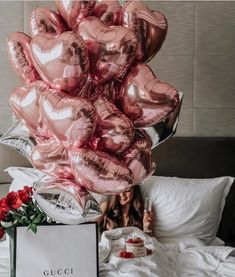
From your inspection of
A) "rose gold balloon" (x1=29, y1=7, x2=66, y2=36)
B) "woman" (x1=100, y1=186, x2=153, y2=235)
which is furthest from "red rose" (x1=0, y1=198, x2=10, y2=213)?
"woman" (x1=100, y1=186, x2=153, y2=235)

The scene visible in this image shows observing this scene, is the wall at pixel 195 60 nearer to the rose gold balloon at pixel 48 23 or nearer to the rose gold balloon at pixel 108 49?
the rose gold balloon at pixel 48 23

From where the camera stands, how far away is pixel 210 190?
8.96 ft

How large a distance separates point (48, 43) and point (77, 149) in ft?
0.75

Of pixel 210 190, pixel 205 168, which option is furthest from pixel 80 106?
pixel 205 168

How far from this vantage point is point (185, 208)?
8.79 feet

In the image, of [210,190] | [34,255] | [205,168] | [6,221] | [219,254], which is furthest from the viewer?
[205,168]

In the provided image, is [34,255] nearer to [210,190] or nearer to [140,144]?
[140,144]

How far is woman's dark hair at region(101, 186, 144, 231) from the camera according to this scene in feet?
8.38

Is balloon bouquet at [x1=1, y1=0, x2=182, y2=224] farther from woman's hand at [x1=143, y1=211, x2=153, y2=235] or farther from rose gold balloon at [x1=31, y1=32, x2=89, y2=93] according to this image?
woman's hand at [x1=143, y1=211, x2=153, y2=235]

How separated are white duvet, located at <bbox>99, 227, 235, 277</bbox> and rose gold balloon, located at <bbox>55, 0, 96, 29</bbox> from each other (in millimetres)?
1155

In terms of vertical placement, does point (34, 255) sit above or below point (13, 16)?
below

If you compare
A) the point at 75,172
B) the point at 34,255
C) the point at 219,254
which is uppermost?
the point at 75,172

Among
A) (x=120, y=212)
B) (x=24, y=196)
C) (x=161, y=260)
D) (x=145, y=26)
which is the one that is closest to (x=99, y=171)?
(x=145, y=26)

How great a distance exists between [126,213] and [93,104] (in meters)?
1.75
